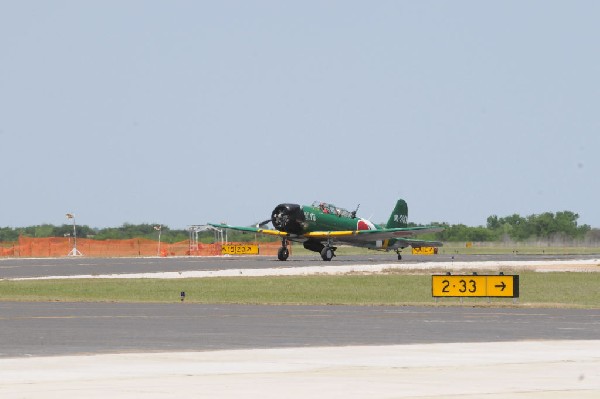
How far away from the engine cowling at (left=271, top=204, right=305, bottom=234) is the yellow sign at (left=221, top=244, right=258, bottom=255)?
Result: 2588 cm

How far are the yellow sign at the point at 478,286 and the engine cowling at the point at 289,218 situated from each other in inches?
2173

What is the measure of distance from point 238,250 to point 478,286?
83.5 metres

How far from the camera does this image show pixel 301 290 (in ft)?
187

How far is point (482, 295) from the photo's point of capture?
46.0 metres

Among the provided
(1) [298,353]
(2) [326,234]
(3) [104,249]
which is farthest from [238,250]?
(1) [298,353]

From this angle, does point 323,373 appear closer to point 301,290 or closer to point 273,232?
point 301,290

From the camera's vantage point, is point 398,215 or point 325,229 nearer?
point 325,229

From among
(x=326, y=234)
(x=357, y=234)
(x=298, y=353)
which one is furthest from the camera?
(x=357, y=234)

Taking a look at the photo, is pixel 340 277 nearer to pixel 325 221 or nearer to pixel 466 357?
pixel 325 221

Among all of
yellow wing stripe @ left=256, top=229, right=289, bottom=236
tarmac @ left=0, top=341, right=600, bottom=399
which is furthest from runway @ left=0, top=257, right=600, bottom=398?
yellow wing stripe @ left=256, top=229, right=289, bottom=236

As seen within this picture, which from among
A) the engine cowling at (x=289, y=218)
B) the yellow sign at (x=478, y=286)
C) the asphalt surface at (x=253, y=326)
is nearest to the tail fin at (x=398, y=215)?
the engine cowling at (x=289, y=218)

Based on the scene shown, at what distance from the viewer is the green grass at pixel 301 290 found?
160 ft

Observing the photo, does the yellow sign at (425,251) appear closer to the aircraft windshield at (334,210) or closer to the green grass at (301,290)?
the aircraft windshield at (334,210)

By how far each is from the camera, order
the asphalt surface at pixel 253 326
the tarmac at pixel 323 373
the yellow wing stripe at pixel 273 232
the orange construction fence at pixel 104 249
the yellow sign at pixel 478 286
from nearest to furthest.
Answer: the tarmac at pixel 323 373 → the asphalt surface at pixel 253 326 → the yellow sign at pixel 478 286 → the yellow wing stripe at pixel 273 232 → the orange construction fence at pixel 104 249
